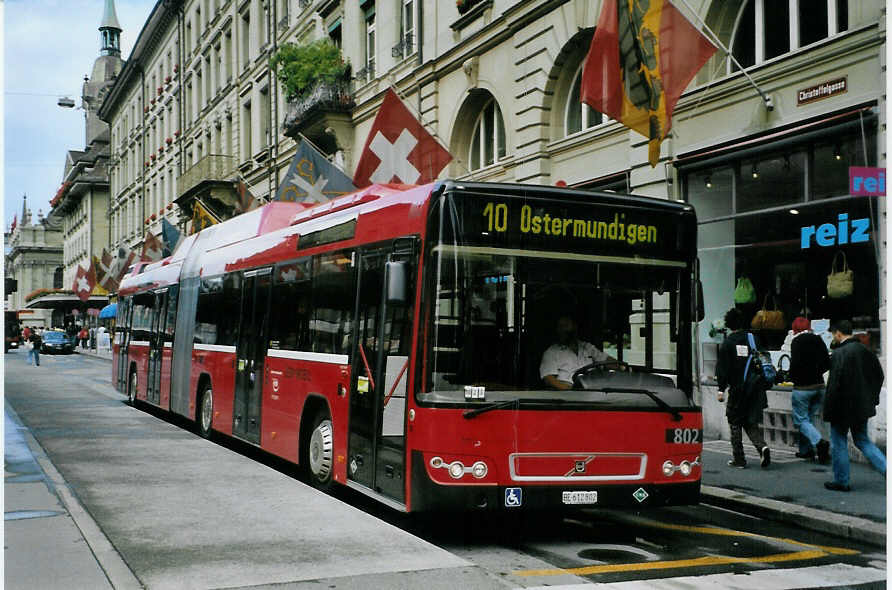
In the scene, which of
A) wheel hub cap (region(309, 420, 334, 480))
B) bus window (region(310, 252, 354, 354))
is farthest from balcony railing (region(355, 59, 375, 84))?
wheel hub cap (region(309, 420, 334, 480))

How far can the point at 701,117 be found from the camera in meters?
15.3

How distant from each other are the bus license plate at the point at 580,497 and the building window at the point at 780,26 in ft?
25.4

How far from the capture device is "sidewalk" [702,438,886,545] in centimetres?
869

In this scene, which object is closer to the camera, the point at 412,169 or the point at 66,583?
the point at 66,583

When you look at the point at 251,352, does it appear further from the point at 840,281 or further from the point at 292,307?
the point at 840,281

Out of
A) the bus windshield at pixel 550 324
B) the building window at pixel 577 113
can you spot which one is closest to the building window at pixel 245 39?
the building window at pixel 577 113

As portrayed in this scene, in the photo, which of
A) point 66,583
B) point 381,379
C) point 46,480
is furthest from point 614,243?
point 46,480

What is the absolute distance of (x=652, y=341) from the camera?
26.8 ft

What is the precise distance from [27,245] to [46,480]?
88519 mm

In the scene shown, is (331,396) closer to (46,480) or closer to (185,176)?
(46,480)

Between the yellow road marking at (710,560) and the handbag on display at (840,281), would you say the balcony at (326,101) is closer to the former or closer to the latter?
the handbag on display at (840,281)

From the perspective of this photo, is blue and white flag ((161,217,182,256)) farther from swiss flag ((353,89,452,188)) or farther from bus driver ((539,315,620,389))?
bus driver ((539,315,620,389))

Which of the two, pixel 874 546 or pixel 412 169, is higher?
pixel 412 169

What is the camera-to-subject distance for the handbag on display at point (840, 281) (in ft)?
40.8
